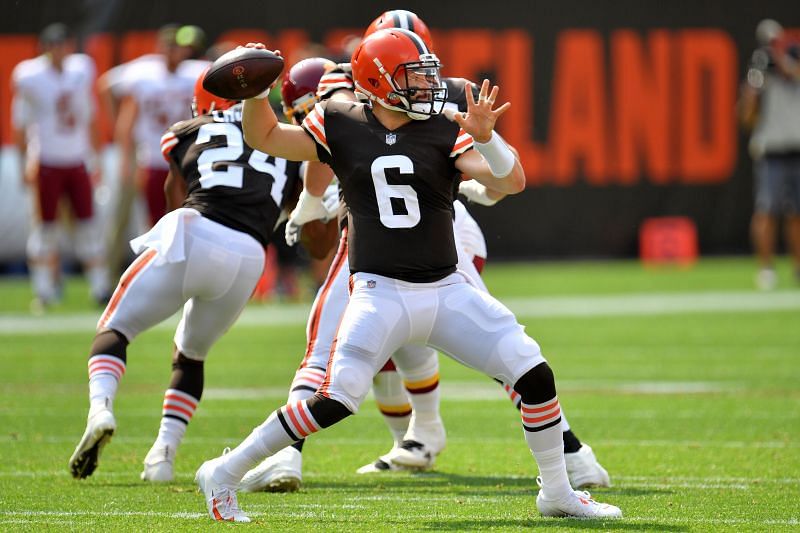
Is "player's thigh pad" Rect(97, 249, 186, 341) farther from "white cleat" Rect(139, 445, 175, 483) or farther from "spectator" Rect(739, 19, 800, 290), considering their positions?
"spectator" Rect(739, 19, 800, 290)

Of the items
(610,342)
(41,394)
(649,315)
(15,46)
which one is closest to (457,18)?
(15,46)

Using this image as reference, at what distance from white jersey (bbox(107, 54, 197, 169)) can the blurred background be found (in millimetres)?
4853

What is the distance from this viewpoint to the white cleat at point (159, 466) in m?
5.37

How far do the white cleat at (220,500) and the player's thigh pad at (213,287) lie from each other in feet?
3.98

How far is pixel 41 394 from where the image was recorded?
25.7 feet

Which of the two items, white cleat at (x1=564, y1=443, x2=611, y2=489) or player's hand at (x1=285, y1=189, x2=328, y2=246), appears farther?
player's hand at (x1=285, y1=189, x2=328, y2=246)

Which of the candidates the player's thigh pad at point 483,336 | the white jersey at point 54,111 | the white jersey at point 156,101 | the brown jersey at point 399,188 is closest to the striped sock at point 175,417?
the brown jersey at point 399,188

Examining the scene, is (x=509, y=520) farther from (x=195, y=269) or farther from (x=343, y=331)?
(x=195, y=269)

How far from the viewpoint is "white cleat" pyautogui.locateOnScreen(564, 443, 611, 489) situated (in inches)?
203

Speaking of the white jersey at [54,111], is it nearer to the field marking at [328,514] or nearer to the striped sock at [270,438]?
the field marking at [328,514]

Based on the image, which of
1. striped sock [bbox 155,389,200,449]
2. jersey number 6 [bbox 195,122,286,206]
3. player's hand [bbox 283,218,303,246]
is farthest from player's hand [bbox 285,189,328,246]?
striped sock [bbox 155,389,200,449]

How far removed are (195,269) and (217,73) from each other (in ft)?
3.73

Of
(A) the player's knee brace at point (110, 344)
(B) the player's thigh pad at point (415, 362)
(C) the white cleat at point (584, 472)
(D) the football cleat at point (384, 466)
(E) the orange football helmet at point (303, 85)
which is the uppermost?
(E) the orange football helmet at point (303, 85)

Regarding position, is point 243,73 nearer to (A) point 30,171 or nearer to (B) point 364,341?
(B) point 364,341
